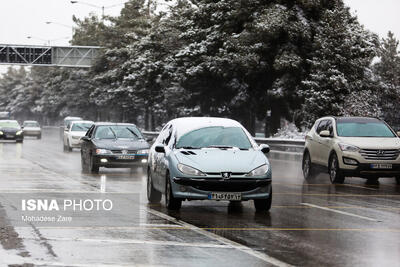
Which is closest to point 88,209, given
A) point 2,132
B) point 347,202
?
point 347,202

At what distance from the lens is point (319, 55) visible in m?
49.5

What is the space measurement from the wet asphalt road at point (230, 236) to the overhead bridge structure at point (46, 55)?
7880cm

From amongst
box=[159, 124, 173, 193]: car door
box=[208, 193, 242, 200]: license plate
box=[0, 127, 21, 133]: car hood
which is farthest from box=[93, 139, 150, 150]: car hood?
box=[0, 127, 21, 133]: car hood

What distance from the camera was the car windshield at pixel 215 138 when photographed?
48.0ft

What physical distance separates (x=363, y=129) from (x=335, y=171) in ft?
5.24

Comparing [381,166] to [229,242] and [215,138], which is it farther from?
[229,242]

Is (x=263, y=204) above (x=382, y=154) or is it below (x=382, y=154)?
below

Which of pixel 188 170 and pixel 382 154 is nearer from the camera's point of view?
pixel 188 170

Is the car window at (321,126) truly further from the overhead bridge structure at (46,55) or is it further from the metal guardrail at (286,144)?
the overhead bridge structure at (46,55)

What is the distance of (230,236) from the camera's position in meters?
10.8

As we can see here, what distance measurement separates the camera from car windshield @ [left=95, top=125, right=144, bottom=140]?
26.2m

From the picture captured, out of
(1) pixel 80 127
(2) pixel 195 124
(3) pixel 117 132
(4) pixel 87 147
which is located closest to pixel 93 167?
(4) pixel 87 147

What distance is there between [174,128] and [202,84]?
144 ft

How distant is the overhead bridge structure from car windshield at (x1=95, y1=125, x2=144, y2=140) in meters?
68.6
